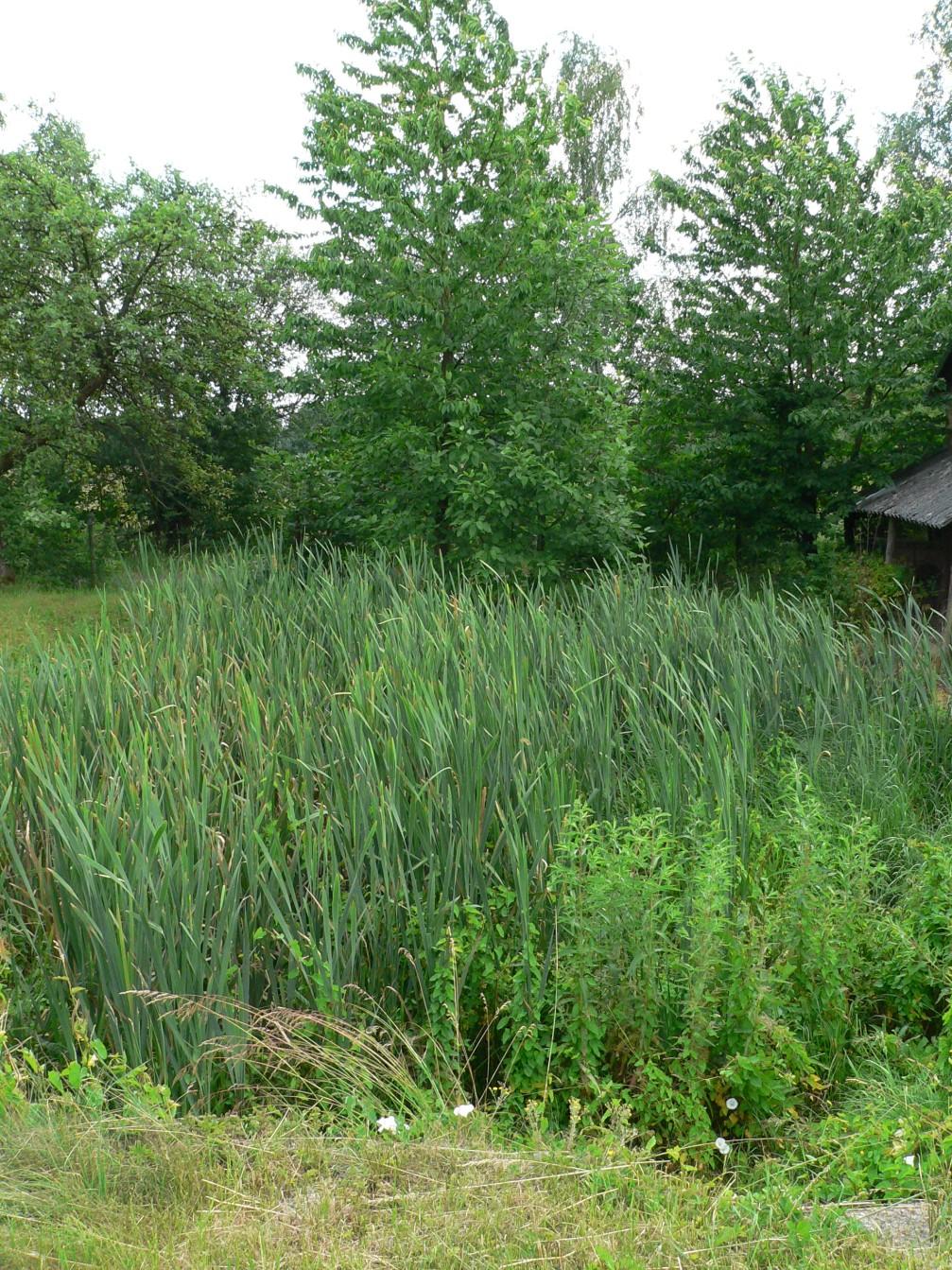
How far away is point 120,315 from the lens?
49.1ft

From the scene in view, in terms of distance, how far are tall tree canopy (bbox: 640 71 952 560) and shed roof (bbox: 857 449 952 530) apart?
1.02 ft

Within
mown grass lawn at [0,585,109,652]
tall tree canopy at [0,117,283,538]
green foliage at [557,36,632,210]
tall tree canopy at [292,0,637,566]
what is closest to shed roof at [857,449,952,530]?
tall tree canopy at [292,0,637,566]

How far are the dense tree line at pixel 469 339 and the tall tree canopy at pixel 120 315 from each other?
5 centimetres

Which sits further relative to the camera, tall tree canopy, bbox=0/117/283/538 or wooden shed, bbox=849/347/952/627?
tall tree canopy, bbox=0/117/283/538

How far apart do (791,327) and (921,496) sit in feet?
9.96

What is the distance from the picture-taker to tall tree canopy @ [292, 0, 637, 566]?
9.88 meters

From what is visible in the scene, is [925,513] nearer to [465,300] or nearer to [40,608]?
[465,300]

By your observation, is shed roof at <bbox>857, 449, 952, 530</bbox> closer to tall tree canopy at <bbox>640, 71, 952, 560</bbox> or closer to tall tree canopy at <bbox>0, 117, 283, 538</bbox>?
tall tree canopy at <bbox>640, 71, 952, 560</bbox>

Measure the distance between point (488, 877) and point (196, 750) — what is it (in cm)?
117

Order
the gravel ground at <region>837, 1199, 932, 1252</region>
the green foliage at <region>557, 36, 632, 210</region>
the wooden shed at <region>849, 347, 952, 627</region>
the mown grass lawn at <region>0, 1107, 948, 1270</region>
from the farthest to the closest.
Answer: the green foliage at <region>557, 36, 632, 210</region>
the wooden shed at <region>849, 347, 952, 627</region>
the gravel ground at <region>837, 1199, 932, 1252</region>
the mown grass lawn at <region>0, 1107, 948, 1270</region>

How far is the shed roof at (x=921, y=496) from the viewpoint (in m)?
11.7

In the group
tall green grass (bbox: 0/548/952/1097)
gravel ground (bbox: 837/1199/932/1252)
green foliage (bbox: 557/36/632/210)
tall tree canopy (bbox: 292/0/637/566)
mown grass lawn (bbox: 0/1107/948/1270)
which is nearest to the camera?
mown grass lawn (bbox: 0/1107/948/1270)

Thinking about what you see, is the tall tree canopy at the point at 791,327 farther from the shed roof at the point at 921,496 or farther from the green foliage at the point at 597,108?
the green foliage at the point at 597,108

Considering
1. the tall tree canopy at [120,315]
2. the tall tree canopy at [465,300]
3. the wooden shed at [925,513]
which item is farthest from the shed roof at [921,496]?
the tall tree canopy at [120,315]
